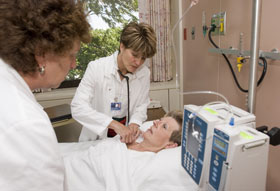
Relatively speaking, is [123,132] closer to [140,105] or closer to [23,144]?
[140,105]

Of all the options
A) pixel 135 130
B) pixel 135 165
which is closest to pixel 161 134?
pixel 135 130

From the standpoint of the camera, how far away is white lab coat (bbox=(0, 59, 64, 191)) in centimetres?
59

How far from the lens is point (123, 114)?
1.83 metres

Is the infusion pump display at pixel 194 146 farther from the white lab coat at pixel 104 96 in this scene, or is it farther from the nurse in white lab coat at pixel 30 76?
the white lab coat at pixel 104 96

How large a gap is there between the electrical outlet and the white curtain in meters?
1.39

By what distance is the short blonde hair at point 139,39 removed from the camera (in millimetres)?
1486

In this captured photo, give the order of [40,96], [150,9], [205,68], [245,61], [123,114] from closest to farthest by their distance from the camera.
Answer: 1. [245,61]
2. [123,114]
3. [205,68]
4. [40,96]
5. [150,9]

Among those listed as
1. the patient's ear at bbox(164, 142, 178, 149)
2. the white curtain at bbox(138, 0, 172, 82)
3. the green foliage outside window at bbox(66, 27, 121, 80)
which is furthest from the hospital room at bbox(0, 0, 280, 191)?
the green foliage outside window at bbox(66, 27, 121, 80)

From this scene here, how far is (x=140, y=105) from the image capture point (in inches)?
74.1

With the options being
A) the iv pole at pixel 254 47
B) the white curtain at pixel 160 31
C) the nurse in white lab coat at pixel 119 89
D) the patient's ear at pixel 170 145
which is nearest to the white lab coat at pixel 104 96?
the nurse in white lab coat at pixel 119 89

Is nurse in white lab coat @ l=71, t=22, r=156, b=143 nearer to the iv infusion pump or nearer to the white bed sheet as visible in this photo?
the white bed sheet

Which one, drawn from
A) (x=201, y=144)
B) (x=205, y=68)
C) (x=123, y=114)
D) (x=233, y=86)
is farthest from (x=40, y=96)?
(x=201, y=144)

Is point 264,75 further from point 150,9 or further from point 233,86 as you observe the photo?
point 150,9

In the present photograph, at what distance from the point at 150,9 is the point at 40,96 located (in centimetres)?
185
